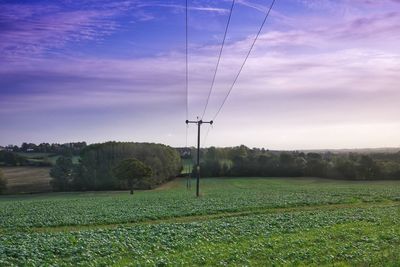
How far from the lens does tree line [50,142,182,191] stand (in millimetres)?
94938

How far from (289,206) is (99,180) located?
65021 millimetres

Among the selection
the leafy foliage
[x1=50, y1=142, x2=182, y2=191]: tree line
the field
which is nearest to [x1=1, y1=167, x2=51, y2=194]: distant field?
[x1=50, y1=142, x2=182, y2=191]: tree line

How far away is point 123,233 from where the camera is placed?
72.0 ft

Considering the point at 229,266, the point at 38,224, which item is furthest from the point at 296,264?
the point at 38,224

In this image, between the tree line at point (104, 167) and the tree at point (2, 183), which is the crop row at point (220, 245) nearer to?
the tree line at point (104, 167)

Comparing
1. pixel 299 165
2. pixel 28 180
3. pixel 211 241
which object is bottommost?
pixel 28 180

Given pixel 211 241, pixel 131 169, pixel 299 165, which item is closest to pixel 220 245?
pixel 211 241

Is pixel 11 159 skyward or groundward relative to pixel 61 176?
Result: skyward

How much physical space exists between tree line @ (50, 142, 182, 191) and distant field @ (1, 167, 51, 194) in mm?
4005

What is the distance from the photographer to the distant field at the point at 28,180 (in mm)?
94000

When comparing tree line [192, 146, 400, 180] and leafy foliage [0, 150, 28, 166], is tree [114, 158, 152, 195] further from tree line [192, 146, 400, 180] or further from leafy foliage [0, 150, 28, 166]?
leafy foliage [0, 150, 28, 166]

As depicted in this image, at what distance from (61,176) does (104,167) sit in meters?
9.27

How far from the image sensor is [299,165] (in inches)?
4345

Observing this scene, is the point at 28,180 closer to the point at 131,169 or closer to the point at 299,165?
the point at 131,169
